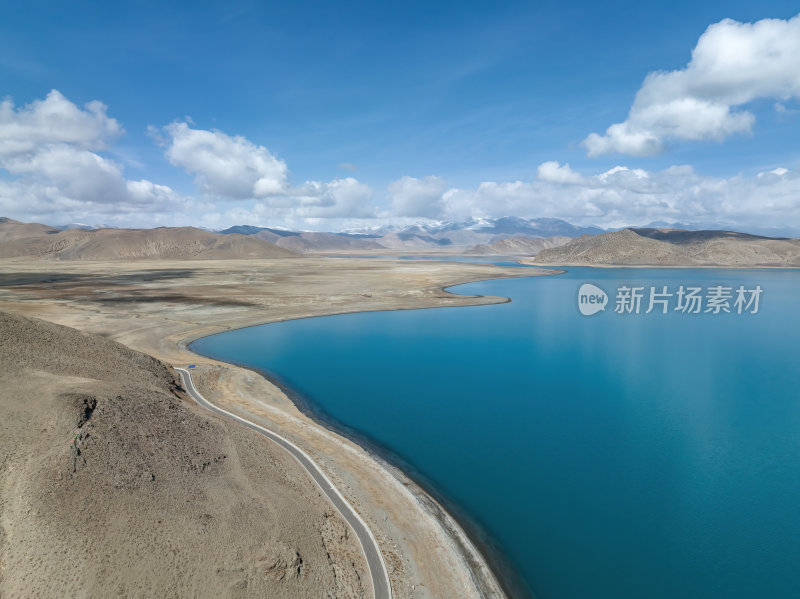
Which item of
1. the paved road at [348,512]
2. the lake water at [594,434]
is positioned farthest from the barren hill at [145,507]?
the lake water at [594,434]

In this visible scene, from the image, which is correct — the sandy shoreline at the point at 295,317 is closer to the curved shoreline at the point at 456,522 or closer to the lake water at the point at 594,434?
the curved shoreline at the point at 456,522

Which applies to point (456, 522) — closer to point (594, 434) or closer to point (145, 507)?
point (145, 507)

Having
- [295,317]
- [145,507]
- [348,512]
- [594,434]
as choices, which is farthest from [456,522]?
[295,317]

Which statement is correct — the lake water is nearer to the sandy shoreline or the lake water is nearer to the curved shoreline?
the curved shoreline

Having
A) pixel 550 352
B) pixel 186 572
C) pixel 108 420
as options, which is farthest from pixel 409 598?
pixel 550 352

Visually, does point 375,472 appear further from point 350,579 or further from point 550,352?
point 550,352
